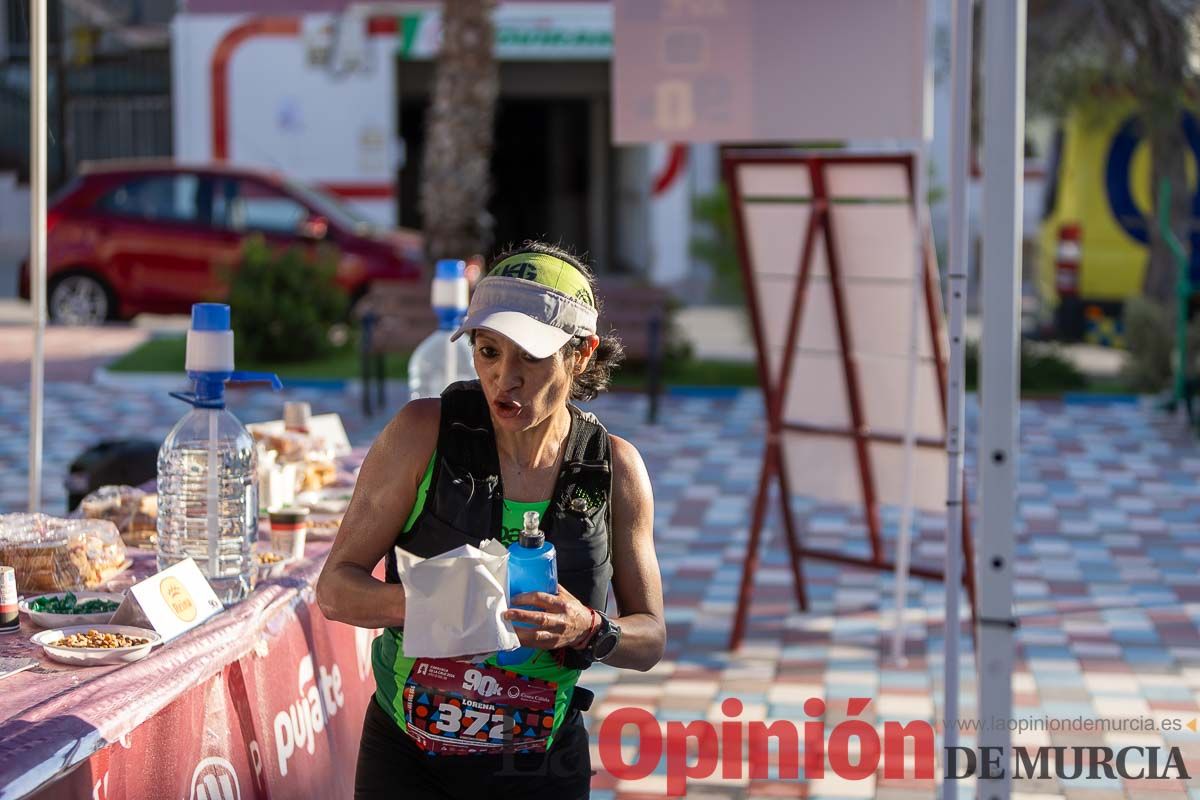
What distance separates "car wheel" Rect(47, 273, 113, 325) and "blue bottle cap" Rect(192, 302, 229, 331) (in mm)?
13559

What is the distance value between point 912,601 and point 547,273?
4.82m

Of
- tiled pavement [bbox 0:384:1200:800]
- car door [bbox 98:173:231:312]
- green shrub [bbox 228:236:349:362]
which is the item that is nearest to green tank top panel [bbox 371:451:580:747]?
tiled pavement [bbox 0:384:1200:800]

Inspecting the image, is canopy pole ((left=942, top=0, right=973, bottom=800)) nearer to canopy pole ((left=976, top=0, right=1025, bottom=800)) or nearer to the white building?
canopy pole ((left=976, top=0, right=1025, bottom=800))

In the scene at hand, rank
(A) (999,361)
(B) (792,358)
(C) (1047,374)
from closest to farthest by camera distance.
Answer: (A) (999,361) → (B) (792,358) → (C) (1047,374)

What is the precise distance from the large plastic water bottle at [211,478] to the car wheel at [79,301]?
13.4 meters

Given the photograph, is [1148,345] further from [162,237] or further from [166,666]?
[166,666]

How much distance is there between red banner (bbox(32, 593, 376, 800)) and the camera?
9.91 feet

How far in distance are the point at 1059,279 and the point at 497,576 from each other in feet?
45.7

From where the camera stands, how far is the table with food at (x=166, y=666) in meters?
2.86

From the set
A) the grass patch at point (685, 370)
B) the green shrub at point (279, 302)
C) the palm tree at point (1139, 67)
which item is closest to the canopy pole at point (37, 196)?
the grass patch at point (685, 370)

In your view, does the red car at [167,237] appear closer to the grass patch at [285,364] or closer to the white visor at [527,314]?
the grass patch at [285,364]

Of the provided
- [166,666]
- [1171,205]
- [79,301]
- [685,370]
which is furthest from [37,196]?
[79,301]

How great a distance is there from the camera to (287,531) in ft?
13.4

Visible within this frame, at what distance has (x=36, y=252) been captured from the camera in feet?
15.1
